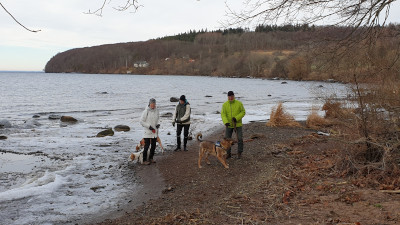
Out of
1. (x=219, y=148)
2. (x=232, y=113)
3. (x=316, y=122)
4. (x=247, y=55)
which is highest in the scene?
(x=247, y=55)

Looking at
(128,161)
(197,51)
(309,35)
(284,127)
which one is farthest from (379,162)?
(197,51)

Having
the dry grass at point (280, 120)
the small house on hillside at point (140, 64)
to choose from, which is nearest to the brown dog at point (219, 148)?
the dry grass at point (280, 120)

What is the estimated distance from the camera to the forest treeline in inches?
239

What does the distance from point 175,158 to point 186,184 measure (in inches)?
126

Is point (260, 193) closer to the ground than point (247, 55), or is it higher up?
closer to the ground

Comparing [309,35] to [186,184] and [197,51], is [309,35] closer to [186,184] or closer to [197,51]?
[186,184]

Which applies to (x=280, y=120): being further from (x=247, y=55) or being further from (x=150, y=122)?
(x=247, y=55)

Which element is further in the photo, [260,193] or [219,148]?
[219,148]

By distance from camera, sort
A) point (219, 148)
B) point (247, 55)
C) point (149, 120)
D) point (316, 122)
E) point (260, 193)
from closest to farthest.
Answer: point (260, 193)
point (219, 148)
point (149, 120)
point (316, 122)
point (247, 55)

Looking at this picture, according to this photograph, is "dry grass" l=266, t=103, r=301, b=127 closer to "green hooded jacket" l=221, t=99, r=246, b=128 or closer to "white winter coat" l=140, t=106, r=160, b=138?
"green hooded jacket" l=221, t=99, r=246, b=128

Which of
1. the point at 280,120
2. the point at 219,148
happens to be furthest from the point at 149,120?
the point at 280,120

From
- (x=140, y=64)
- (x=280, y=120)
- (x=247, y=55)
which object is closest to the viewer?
(x=280, y=120)

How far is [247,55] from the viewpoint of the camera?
12750cm

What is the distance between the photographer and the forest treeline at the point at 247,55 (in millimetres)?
6062
